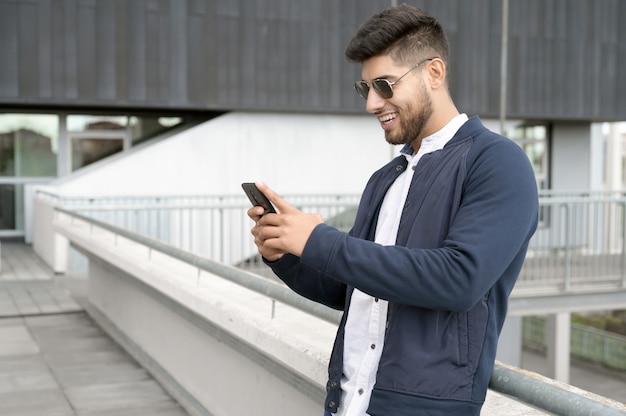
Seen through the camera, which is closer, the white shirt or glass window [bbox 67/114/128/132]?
→ the white shirt

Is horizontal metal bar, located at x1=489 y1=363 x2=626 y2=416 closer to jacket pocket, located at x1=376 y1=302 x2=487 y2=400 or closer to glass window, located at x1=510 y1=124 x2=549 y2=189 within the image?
jacket pocket, located at x1=376 y1=302 x2=487 y2=400

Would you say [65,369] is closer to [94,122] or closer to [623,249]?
[623,249]

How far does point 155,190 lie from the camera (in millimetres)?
18672

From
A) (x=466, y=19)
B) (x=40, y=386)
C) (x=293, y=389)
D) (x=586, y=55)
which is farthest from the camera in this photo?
(x=586, y=55)

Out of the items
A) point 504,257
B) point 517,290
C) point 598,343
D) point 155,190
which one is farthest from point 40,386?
point 598,343

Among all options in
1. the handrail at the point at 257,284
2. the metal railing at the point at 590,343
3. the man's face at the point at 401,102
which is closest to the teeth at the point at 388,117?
the man's face at the point at 401,102

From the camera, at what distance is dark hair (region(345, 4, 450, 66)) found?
1.93 meters

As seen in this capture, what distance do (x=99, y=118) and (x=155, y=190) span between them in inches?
102

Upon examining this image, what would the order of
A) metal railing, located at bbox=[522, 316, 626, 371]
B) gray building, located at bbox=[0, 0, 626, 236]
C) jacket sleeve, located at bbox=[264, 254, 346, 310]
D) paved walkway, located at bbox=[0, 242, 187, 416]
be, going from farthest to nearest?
metal railing, located at bbox=[522, 316, 626, 371] < gray building, located at bbox=[0, 0, 626, 236] < paved walkway, located at bbox=[0, 242, 187, 416] < jacket sleeve, located at bbox=[264, 254, 346, 310]

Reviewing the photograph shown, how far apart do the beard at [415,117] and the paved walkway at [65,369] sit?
3.86m

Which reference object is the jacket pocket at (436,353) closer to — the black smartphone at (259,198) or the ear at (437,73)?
the black smartphone at (259,198)

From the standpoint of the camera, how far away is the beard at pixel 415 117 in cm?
196

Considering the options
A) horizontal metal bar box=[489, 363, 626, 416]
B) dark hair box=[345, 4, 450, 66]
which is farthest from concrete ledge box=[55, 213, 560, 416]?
dark hair box=[345, 4, 450, 66]

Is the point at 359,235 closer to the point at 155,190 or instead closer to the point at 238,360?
the point at 238,360
